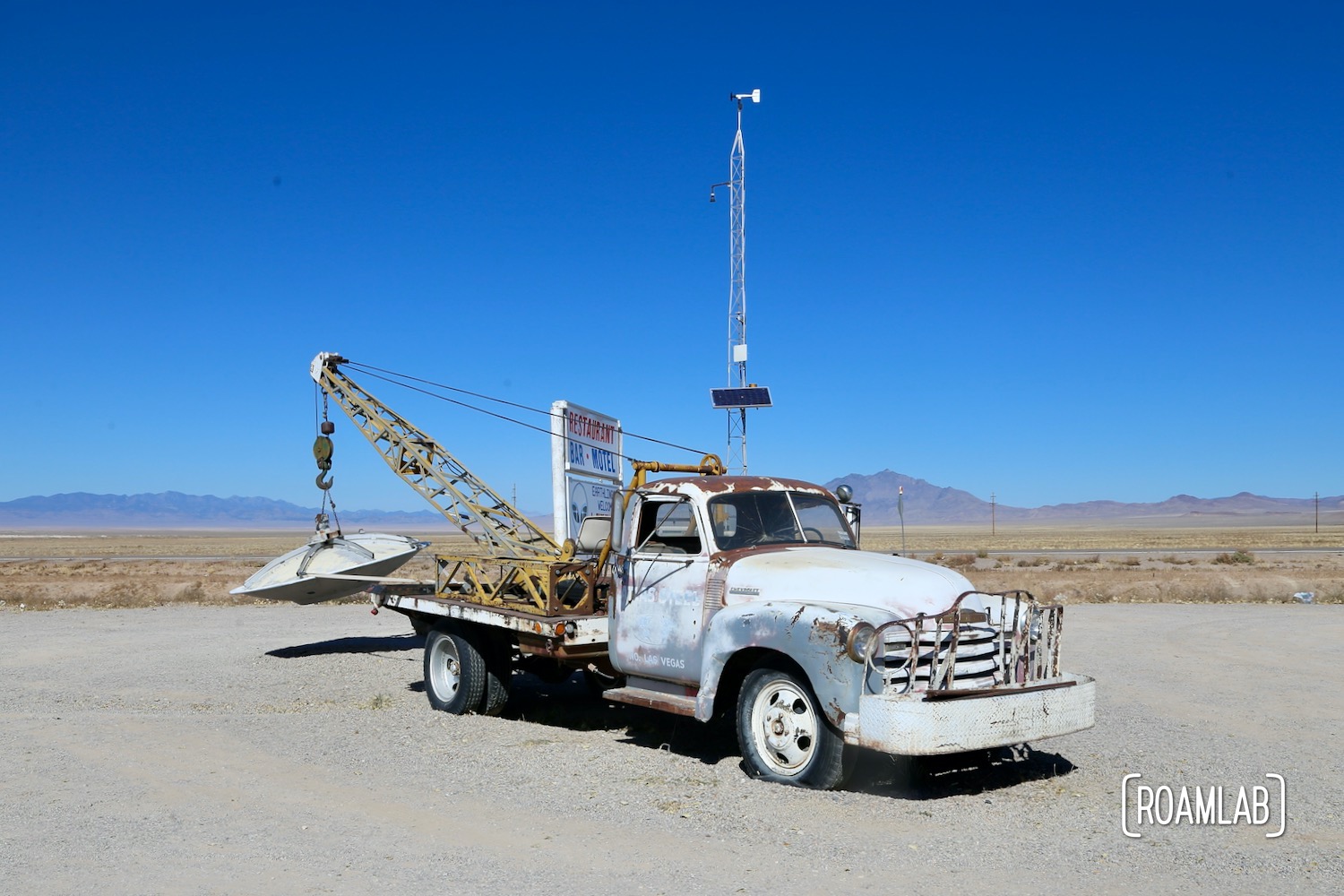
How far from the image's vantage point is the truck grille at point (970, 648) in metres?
6.53

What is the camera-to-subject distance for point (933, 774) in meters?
7.57

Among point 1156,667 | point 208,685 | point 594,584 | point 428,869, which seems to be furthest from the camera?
point 1156,667

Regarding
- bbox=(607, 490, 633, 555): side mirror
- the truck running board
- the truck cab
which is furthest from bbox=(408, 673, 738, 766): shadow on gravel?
bbox=(607, 490, 633, 555): side mirror

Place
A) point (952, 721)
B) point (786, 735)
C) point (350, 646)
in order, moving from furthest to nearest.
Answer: point (350, 646), point (786, 735), point (952, 721)

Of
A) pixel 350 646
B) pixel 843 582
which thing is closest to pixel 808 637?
pixel 843 582

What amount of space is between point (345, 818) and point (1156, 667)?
10449 millimetres

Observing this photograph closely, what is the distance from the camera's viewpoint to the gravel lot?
17.9ft

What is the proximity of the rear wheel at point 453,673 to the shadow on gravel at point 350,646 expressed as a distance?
13.6 feet

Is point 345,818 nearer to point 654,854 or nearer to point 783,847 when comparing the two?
point 654,854

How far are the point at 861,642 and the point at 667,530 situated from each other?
2.34 metres

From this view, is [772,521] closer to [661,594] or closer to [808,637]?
[661,594]

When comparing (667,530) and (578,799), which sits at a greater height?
(667,530)

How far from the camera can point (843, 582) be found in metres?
7.27

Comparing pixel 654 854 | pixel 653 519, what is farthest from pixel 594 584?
pixel 654 854
